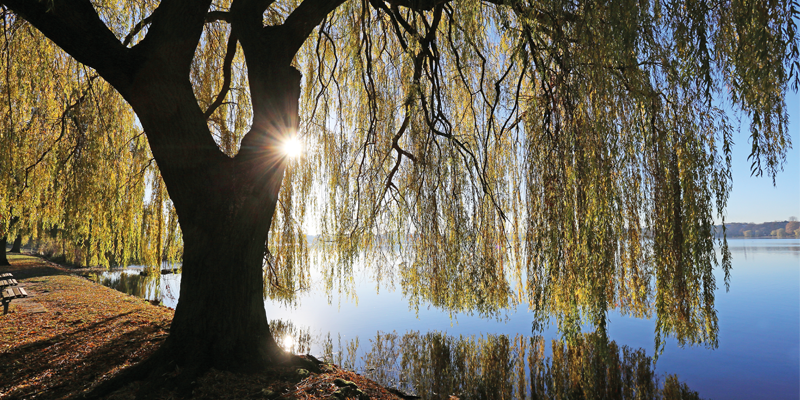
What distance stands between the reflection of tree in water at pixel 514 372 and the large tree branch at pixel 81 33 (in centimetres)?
368

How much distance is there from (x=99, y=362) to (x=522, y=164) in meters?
3.33

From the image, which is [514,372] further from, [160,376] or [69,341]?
[69,341]

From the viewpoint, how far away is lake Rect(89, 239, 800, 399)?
218 inches

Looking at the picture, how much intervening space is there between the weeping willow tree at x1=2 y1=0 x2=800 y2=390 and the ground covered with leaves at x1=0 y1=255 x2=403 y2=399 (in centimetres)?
26

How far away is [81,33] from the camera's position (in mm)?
2590

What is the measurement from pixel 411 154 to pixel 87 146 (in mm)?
3308

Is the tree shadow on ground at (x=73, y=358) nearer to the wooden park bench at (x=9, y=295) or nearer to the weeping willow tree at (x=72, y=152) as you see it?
the weeping willow tree at (x=72, y=152)

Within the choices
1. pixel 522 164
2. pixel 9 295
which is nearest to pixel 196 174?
pixel 522 164

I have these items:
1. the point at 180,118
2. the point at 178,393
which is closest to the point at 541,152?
the point at 180,118

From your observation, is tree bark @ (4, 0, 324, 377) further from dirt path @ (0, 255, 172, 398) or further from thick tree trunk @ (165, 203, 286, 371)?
dirt path @ (0, 255, 172, 398)

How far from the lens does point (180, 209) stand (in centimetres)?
288

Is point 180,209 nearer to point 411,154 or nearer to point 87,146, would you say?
point 411,154

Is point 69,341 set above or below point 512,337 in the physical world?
above

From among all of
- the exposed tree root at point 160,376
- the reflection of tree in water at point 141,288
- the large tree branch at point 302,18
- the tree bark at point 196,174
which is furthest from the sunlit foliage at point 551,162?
the reflection of tree in water at point 141,288
